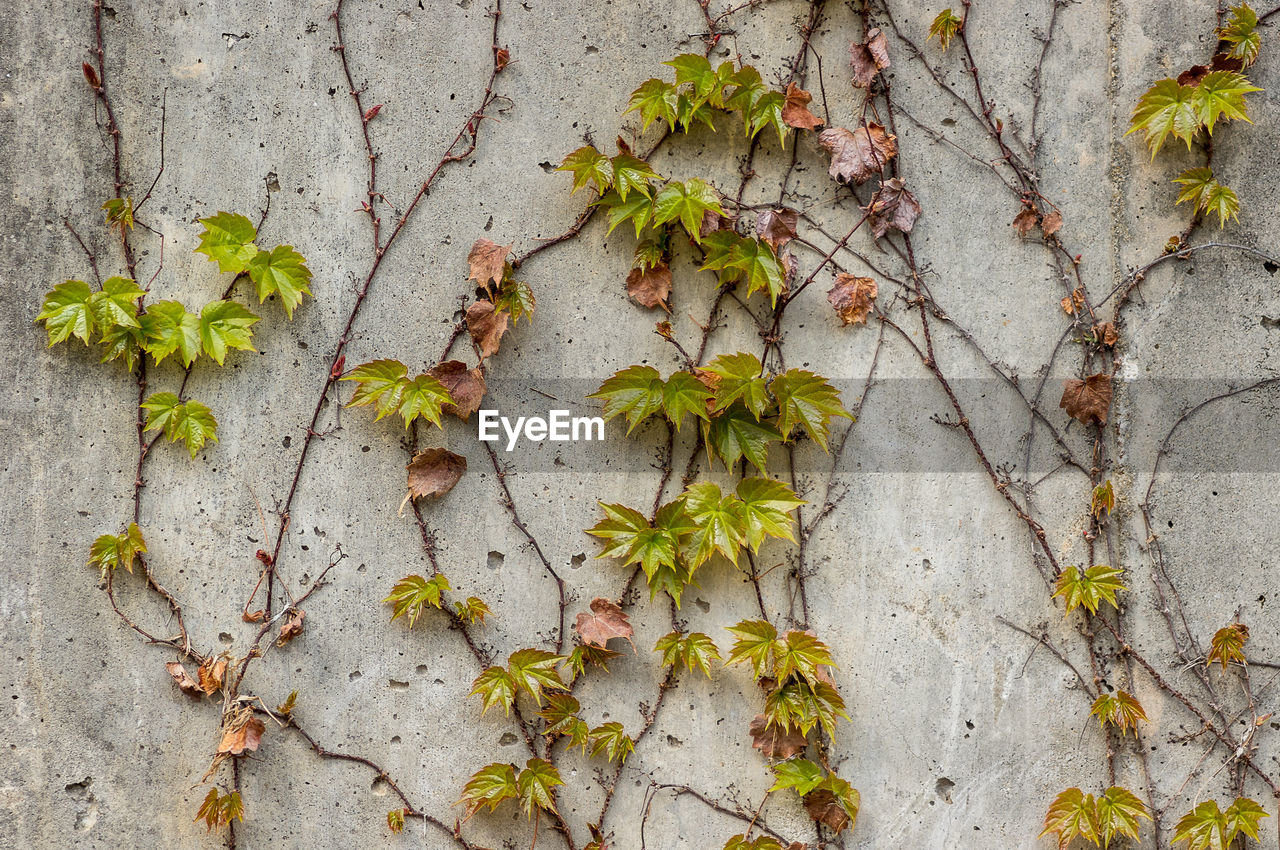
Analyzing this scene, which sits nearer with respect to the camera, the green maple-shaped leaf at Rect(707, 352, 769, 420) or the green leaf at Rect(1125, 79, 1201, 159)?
the green maple-shaped leaf at Rect(707, 352, 769, 420)

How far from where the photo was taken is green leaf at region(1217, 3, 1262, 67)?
2.37m

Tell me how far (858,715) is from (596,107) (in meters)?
2.13

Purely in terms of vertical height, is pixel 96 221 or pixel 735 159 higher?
pixel 735 159

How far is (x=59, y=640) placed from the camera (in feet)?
7.85

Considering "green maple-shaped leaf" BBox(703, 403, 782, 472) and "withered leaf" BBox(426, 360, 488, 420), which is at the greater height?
"withered leaf" BBox(426, 360, 488, 420)

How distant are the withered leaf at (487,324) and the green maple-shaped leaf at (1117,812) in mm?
2341

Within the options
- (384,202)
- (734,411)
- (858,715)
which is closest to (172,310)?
(384,202)

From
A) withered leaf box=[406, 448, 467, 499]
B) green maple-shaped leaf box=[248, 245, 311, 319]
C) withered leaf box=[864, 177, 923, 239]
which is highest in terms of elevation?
withered leaf box=[864, 177, 923, 239]

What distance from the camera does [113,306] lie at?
234 centimetres

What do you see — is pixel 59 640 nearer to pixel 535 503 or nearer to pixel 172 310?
pixel 172 310

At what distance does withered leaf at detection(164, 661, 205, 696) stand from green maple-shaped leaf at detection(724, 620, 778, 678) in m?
1.65

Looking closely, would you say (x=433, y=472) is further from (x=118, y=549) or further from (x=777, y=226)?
(x=777, y=226)

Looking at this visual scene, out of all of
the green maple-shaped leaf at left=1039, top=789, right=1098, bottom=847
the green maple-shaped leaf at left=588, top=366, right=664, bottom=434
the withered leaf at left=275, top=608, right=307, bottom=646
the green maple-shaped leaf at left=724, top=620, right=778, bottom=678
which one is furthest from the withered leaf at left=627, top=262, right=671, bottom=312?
the green maple-shaped leaf at left=1039, top=789, right=1098, bottom=847

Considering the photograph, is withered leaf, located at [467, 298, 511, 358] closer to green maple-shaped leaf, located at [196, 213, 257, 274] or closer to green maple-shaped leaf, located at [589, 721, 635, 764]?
green maple-shaped leaf, located at [196, 213, 257, 274]
